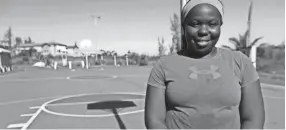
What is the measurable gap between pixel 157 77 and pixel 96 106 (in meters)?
6.63

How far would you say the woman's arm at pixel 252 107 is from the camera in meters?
1.22

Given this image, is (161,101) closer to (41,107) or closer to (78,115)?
(78,115)

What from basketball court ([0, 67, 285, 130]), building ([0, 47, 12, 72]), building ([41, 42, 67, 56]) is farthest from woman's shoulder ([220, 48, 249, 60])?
building ([0, 47, 12, 72])

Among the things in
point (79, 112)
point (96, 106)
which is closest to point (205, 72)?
point (79, 112)

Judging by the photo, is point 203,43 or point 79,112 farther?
point 79,112

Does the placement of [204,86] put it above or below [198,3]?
below

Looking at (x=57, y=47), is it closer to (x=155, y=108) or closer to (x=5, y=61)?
(x=5, y=61)

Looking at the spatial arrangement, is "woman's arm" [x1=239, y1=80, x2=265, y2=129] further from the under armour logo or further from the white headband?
the white headband

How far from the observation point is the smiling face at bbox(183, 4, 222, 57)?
46.1 inches

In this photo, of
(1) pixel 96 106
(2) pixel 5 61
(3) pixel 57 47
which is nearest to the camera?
(1) pixel 96 106

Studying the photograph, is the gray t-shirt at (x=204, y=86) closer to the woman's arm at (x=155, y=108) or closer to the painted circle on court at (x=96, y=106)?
the woman's arm at (x=155, y=108)

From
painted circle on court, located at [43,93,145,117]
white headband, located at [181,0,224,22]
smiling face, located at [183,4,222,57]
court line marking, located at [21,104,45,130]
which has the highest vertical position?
white headband, located at [181,0,224,22]

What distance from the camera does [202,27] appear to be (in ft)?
3.85

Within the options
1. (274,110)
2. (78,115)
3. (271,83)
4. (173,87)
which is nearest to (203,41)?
(173,87)
